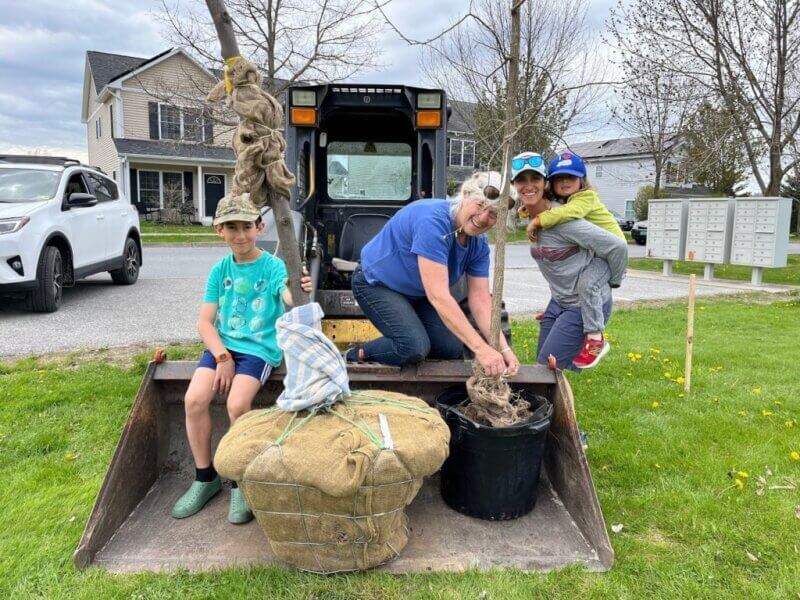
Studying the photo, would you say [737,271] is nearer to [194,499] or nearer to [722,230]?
[722,230]

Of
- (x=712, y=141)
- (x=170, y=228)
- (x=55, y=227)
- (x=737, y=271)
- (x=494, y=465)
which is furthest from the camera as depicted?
(x=170, y=228)

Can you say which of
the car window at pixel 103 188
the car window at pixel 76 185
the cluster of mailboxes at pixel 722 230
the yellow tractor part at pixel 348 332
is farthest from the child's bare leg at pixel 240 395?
the cluster of mailboxes at pixel 722 230

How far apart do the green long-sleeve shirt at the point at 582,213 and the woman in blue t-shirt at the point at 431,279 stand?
37 cm

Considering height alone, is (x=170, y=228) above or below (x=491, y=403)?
above

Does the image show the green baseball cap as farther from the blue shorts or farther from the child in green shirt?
the child in green shirt

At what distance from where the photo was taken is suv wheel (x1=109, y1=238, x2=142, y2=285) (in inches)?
381

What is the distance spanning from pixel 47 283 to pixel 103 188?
2.71 m

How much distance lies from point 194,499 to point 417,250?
161 cm

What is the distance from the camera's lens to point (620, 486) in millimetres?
3312

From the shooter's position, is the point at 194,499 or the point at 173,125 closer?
the point at 194,499

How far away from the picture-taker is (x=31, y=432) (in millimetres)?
3781

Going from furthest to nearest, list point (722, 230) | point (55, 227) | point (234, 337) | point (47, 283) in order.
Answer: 1. point (722, 230)
2. point (55, 227)
3. point (47, 283)
4. point (234, 337)

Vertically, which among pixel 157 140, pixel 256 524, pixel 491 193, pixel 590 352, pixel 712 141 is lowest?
pixel 256 524

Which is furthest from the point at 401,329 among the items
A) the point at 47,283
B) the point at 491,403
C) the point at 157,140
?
the point at 157,140
